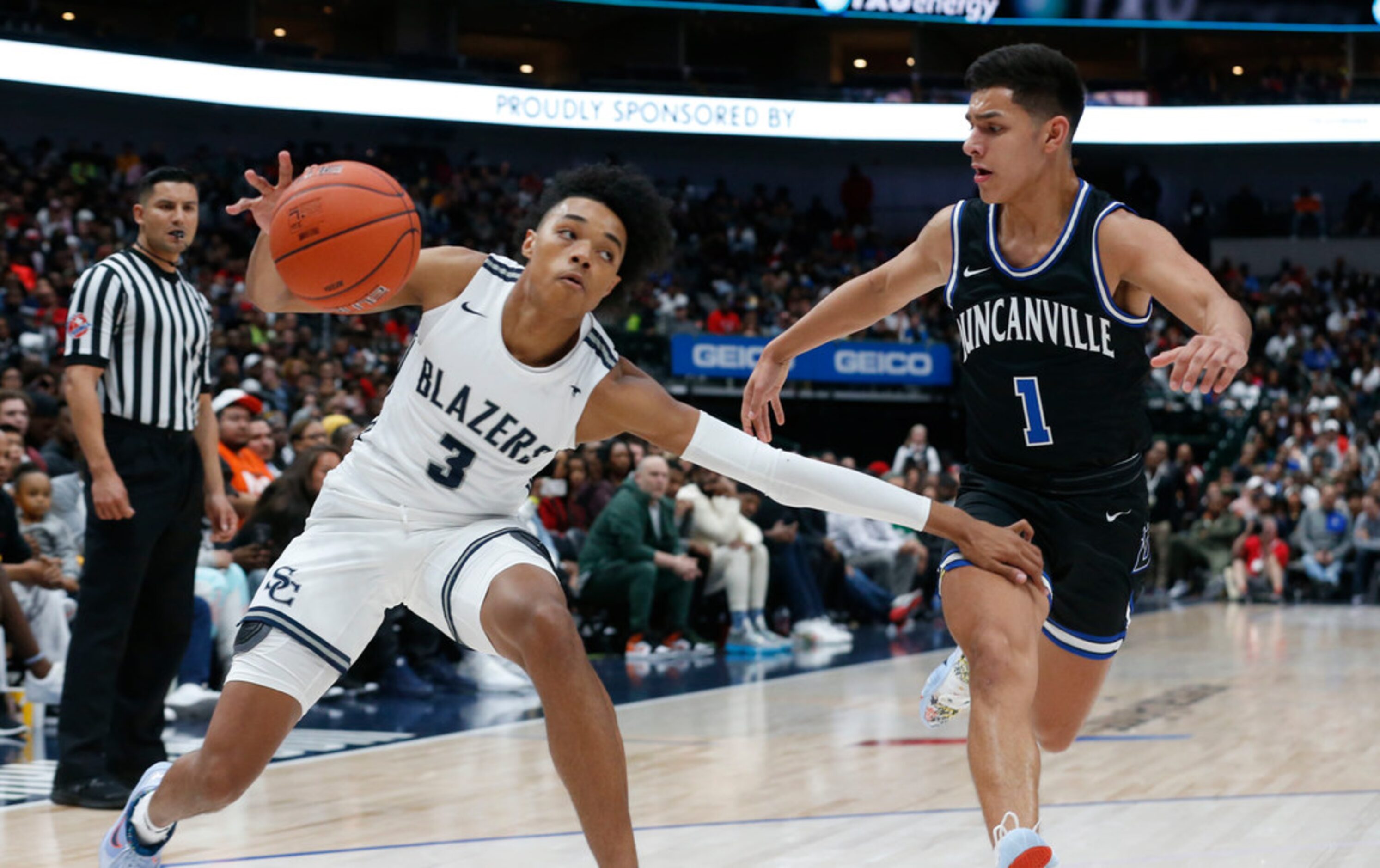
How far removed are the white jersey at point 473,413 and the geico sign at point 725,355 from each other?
684 inches

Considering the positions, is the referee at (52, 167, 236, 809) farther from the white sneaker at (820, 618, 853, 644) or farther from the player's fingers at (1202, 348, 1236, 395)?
the white sneaker at (820, 618, 853, 644)

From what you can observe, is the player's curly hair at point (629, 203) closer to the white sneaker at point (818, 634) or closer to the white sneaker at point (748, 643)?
the white sneaker at point (748, 643)

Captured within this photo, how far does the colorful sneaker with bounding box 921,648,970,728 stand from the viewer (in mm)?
4629

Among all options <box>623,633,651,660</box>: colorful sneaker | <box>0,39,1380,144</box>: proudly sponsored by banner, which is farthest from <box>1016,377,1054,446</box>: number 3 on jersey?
<box>0,39,1380,144</box>: proudly sponsored by banner

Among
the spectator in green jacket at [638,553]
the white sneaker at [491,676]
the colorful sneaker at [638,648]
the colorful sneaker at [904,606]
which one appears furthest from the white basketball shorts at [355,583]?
the colorful sneaker at [904,606]

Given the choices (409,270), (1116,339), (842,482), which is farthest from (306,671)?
(1116,339)

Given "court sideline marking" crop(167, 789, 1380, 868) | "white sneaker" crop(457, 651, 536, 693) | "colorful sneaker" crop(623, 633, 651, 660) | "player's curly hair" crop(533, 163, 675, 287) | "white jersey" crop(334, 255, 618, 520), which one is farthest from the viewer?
"colorful sneaker" crop(623, 633, 651, 660)

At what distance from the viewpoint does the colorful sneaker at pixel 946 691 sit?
4.63 m

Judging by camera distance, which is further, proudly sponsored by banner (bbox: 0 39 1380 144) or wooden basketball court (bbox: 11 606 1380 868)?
proudly sponsored by banner (bbox: 0 39 1380 144)

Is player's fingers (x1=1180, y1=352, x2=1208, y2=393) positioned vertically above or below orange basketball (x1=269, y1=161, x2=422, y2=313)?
below

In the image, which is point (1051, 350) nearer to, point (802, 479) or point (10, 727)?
point (802, 479)

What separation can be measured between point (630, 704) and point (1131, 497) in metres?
4.61

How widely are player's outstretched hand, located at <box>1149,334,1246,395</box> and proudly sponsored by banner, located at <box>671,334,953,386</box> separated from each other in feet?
59.3

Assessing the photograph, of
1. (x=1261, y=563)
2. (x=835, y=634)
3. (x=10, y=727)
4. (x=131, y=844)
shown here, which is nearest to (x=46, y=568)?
(x=10, y=727)
